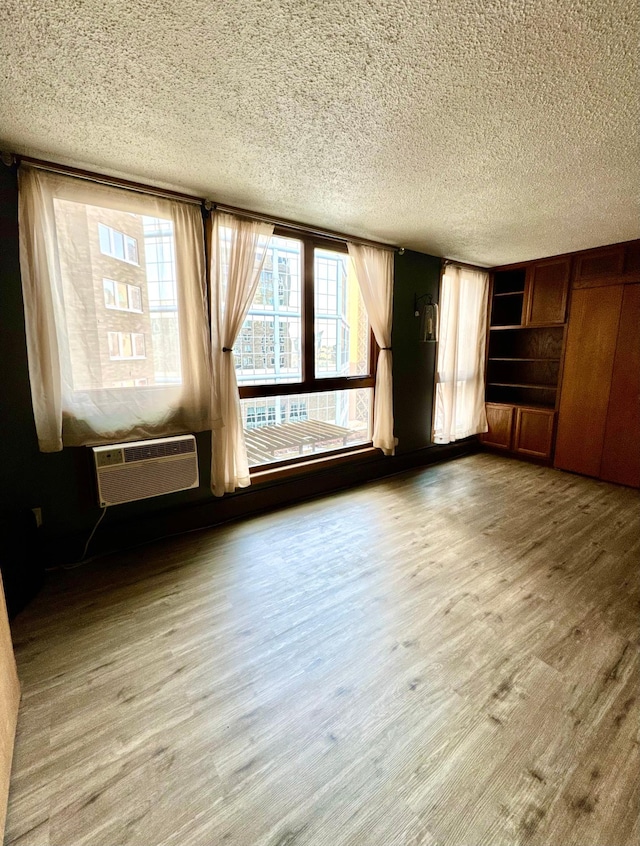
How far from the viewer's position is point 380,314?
145 inches

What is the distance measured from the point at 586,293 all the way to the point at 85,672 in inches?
203

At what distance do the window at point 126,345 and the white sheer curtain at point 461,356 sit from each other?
3.35m

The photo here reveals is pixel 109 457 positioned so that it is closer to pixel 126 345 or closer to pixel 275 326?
pixel 126 345

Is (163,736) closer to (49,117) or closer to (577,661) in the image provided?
(577,661)

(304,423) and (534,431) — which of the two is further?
(534,431)

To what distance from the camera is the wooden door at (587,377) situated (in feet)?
12.2

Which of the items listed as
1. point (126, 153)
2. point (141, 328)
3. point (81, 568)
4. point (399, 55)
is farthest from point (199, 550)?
point (399, 55)

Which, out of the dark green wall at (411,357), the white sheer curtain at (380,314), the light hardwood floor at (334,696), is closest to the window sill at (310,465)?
the white sheer curtain at (380,314)

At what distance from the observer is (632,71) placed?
4.48ft

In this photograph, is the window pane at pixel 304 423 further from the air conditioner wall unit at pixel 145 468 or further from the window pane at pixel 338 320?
the air conditioner wall unit at pixel 145 468

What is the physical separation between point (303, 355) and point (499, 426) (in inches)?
120

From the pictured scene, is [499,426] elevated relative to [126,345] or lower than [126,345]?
lower

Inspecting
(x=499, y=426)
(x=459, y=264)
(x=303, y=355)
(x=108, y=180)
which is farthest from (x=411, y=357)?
(x=108, y=180)

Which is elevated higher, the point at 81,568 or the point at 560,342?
the point at 560,342
